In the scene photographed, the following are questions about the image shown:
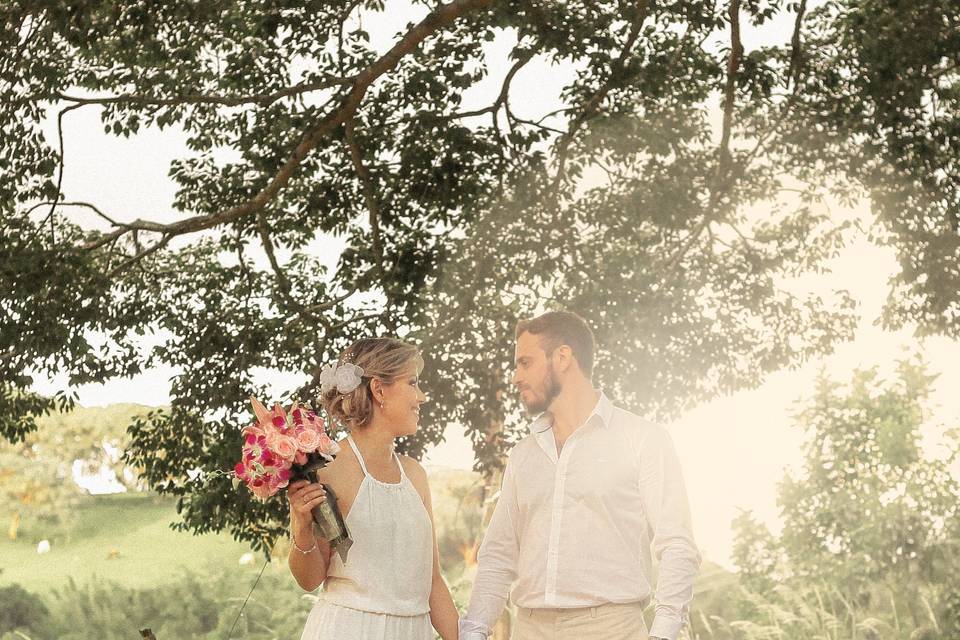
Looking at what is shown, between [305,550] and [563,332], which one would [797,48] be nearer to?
[563,332]

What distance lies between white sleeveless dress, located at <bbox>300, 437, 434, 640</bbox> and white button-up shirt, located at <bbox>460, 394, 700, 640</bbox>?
6.9 inches

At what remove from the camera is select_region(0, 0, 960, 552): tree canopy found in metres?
9.01

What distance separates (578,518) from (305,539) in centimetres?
78

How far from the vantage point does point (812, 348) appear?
35.1 ft

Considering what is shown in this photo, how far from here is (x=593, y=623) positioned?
326cm

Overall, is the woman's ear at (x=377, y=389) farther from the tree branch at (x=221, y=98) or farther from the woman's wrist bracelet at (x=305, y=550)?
the tree branch at (x=221, y=98)

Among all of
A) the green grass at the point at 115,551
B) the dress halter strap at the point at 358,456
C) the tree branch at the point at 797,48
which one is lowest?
the dress halter strap at the point at 358,456

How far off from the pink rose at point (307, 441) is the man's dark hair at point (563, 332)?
77 centimetres

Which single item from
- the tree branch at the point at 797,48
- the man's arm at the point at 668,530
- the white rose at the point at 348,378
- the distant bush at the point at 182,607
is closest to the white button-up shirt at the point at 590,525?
the man's arm at the point at 668,530

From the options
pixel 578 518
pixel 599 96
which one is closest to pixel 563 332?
pixel 578 518

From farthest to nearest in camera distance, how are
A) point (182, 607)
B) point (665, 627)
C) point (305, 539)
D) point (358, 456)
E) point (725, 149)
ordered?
point (182, 607) → point (725, 149) → point (358, 456) → point (305, 539) → point (665, 627)

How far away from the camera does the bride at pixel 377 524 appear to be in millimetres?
3393

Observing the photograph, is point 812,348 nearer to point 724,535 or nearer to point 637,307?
point 637,307

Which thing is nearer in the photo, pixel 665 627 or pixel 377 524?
pixel 665 627
